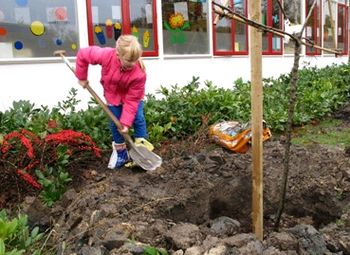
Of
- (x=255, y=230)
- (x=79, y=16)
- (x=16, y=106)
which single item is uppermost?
(x=79, y=16)

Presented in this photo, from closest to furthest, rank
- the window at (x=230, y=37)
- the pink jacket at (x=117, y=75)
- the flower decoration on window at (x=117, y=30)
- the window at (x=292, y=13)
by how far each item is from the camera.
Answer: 1. the pink jacket at (x=117, y=75)
2. the flower decoration on window at (x=117, y=30)
3. the window at (x=230, y=37)
4. the window at (x=292, y=13)

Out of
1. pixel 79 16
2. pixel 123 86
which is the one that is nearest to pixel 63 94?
pixel 79 16

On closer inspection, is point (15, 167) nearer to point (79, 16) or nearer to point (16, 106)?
point (16, 106)

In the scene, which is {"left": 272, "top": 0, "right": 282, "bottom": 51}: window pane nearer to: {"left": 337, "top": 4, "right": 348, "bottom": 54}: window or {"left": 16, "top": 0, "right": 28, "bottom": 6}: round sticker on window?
{"left": 337, "top": 4, "right": 348, "bottom": 54}: window

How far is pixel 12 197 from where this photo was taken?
4.04 metres

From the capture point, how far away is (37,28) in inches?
270

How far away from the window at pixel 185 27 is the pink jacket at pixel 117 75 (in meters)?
4.61

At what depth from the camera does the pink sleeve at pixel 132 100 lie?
4.35 m

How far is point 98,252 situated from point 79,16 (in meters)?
5.56

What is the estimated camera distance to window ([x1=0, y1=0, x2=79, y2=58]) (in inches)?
259

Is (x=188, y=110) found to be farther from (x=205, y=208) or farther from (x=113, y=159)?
(x=205, y=208)

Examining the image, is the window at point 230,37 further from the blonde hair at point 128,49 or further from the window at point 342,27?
the window at point 342,27

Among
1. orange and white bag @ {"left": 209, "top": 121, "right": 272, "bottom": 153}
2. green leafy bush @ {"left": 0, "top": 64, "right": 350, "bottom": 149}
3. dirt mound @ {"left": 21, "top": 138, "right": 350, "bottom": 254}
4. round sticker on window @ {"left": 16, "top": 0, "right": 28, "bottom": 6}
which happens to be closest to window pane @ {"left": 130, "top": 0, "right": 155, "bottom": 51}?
green leafy bush @ {"left": 0, "top": 64, "right": 350, "bottom": 149}

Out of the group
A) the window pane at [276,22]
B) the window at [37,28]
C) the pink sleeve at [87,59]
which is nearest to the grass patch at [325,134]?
the pink sleeve at [87,59]
